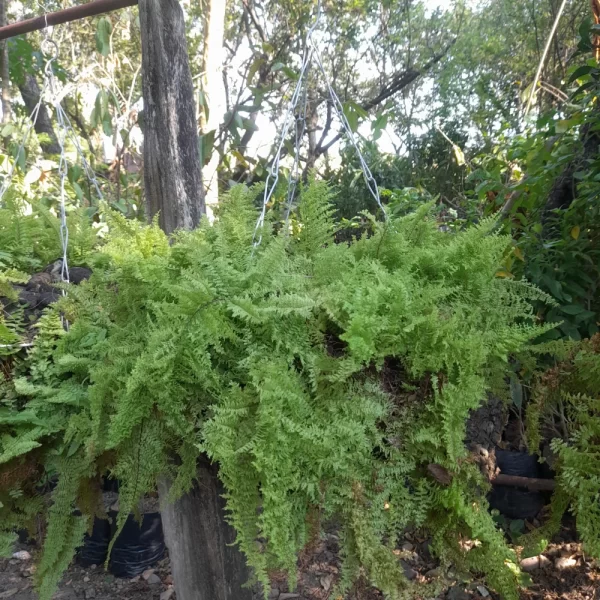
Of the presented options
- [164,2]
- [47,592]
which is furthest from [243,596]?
[164,2]

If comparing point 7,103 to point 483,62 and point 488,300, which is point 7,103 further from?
point 483,62

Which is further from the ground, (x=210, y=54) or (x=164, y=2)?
(x=210, y=54)

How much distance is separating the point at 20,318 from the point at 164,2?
1.50 m

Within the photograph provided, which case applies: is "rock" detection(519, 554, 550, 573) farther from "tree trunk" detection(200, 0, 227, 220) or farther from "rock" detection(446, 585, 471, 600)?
"tree trunk" detection(200, 0, 227, 220)

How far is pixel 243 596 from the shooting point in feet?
4.59

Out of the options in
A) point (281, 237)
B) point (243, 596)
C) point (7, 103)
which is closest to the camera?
point (281, 237)

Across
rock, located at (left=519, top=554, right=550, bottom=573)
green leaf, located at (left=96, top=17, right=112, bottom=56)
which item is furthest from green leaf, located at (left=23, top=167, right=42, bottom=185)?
rock, located at (left=519, top=554, right=550, bottom=573)

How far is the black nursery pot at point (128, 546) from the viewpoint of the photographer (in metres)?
2.64

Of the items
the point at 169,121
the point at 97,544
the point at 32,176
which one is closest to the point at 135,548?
the point at 97,544

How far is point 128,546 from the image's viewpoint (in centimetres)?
264

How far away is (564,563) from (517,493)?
0.41 metres

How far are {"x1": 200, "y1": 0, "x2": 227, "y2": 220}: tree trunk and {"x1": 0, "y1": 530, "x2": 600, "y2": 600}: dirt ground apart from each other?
2238 millimetres

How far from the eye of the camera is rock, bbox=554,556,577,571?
254 centimetres

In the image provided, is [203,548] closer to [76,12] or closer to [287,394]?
[287,394]
